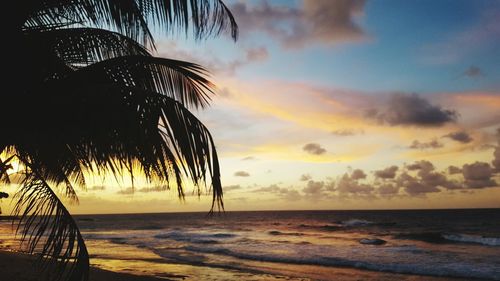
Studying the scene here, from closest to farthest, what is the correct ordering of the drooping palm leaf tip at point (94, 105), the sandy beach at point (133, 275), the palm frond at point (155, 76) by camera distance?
the drooping palm leaf tip at point (94, 105), the palm frond at point (155, 76), the sandy beach at point (133, 275)

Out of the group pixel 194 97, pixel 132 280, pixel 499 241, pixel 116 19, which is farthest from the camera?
pixel 499 241

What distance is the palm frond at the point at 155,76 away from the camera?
11.6ft

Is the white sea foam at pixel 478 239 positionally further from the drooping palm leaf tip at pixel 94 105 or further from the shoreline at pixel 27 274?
the drooping palm leaf tip at pixel 94 105

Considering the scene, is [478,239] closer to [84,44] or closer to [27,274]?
[27,274]

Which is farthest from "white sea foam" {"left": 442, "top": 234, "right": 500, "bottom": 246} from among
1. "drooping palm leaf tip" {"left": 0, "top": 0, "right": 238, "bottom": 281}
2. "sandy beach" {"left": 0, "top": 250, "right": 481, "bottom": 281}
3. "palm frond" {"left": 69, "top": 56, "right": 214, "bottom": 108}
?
"drooping palm leaf tip" {"left": 0, "top": 0, "right": 238, "bottom": 281}

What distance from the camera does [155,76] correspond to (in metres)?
3.81

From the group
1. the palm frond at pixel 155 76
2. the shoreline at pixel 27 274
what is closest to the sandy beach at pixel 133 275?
the shoreline at pixel 27 274

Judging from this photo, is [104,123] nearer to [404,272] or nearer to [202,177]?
[202,177]

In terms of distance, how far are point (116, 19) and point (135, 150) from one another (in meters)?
1.25

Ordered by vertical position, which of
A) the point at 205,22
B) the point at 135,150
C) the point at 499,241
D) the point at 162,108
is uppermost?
the point at 205,22

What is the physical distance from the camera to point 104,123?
299cm

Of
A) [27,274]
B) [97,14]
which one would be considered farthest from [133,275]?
[97,14]

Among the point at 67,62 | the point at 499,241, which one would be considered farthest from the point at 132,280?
the point at 499,241

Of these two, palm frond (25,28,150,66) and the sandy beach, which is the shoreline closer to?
the sandy beach
